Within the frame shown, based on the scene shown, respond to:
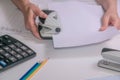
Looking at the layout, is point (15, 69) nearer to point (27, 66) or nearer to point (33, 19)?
point (27, 66)

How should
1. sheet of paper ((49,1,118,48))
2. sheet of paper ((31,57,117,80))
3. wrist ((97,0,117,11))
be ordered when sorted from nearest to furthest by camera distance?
sheet of paper ((31,57,117,80)) < sheet of paper ((49,1,118,48)) < wrist ((97,0,117,11))

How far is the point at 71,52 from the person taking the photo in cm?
74

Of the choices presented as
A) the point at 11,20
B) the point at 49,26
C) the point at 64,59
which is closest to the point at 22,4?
the point at 11,20

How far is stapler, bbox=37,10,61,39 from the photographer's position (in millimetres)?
764

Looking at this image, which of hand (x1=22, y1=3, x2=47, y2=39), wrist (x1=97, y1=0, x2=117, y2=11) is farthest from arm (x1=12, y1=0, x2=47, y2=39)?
wrist (x1=97, y1=0, x2=117, y2=11)

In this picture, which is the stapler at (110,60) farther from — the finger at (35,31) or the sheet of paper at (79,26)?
the finger at (35,31)

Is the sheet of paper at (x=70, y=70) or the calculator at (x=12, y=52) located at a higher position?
the calculator at (x=12, y=52)

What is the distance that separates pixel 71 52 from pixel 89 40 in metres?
0.07

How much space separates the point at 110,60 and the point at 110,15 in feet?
0.73

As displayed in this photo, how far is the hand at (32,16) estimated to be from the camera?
31.2 inches

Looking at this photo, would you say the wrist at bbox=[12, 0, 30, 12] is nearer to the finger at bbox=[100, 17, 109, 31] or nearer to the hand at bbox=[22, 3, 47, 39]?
the hand at bbox=[22, 3, 47, 39]

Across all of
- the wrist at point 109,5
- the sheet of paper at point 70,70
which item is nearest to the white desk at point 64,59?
the sheet of paper at point 70,70

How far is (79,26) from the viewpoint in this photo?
78 cm

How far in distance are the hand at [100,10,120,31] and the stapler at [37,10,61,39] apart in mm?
149
